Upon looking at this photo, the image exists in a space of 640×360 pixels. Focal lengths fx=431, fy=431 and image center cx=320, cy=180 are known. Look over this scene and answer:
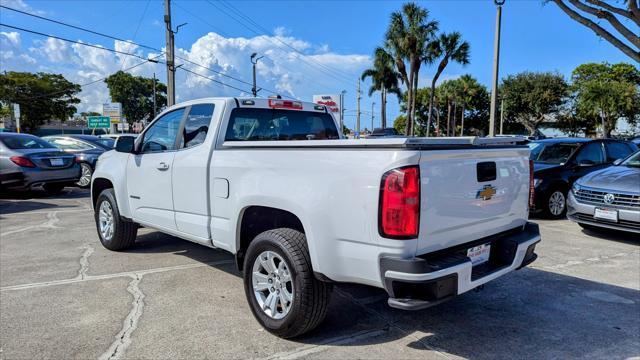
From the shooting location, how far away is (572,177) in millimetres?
8180

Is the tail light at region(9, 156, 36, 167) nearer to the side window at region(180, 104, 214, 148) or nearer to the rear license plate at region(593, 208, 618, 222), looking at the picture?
the side window at region(180, 104, 214, 148)

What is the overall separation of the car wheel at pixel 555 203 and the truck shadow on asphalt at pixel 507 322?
12.6 feet

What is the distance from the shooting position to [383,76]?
42.0m

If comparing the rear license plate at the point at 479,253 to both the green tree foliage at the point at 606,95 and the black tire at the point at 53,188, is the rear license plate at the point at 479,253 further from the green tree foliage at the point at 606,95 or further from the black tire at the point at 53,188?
the green tree foliage at the point at 606,95

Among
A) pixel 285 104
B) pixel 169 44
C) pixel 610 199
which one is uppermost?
pixel 169 44

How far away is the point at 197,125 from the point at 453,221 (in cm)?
266

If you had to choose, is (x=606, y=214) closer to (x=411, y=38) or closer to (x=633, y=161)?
(x=633, y=161)

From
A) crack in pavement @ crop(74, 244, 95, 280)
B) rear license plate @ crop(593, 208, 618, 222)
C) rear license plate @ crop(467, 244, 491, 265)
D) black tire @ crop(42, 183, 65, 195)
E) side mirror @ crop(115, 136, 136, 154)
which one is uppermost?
side mirror @ crop(115, 136, 136, 154)

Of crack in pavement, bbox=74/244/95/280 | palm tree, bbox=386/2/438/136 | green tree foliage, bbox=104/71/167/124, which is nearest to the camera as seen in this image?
crack in pavement, bbox=74/244/95/280

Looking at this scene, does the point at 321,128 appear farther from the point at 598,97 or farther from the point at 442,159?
the point at 598,97

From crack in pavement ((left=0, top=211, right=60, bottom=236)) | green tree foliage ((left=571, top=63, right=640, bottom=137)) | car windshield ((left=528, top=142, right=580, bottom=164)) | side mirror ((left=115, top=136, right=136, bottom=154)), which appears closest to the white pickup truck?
side mirror ((left=115, top=136, right=136, bottom=154))

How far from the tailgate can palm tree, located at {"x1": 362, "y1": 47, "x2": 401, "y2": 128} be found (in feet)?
114

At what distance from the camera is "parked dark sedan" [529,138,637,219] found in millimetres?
8070

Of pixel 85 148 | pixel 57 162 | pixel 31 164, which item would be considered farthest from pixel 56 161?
pixel 85 148
